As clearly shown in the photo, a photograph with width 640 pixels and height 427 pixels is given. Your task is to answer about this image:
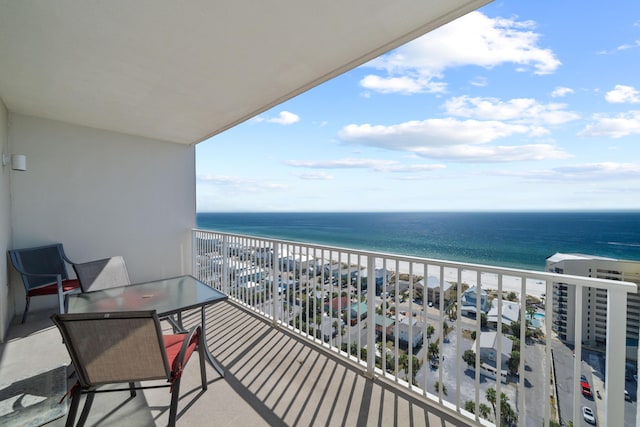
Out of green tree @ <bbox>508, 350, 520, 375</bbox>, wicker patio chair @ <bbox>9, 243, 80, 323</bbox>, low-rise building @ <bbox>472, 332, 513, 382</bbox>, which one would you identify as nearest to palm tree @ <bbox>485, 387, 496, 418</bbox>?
low-rise building @ <bbox>472, 332, 513, 382</bbox>

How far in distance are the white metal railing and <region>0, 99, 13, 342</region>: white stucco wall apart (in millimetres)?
2747

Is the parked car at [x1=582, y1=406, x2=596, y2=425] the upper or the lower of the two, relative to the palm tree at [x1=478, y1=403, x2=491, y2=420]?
upper

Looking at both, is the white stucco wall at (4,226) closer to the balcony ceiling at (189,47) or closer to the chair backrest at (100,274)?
the balcony ceiling at (189,47)

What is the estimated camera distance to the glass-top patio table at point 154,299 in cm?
205

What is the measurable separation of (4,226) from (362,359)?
14.2 feet

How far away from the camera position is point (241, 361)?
2438 millimetres

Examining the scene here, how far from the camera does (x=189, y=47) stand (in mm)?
2186

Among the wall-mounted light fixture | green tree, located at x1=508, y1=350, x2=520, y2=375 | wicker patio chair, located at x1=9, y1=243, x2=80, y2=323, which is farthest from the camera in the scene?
the wall-mounted light fixture

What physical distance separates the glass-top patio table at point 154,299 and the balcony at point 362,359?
483mm

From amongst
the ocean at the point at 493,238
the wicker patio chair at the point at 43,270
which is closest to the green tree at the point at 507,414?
the wicker patio chair at the point at 43,270

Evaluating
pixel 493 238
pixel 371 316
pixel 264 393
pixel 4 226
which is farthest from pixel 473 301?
pixel 493 238

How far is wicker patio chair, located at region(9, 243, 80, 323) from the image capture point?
3262mm

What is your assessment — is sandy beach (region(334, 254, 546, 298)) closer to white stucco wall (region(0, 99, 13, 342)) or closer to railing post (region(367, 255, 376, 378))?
railing post (region(367, 255, 376, 378))

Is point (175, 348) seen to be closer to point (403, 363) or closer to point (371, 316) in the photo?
point (371, 316)
